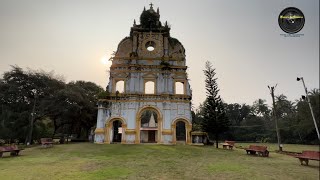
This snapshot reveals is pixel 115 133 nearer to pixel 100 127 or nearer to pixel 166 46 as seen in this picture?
pixel 100 127

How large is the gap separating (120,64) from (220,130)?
12523 mm

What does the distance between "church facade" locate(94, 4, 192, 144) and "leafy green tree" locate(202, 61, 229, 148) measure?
181 cm

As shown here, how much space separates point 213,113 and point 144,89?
24.8 ft

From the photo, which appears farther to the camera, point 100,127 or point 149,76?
point 149,76

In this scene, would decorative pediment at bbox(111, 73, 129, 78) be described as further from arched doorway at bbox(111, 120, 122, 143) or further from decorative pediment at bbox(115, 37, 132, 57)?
arched doorway at bbox(111, 120, 122, 143)

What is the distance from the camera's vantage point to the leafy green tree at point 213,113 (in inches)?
956

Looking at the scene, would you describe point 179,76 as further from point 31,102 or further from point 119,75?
point 31,102

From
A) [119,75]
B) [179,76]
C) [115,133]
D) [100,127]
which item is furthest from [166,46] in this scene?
[115,133]

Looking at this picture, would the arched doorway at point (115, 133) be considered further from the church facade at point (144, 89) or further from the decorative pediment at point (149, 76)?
the decorative pediment at point (149, 76)

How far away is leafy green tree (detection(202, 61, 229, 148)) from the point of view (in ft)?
79.7

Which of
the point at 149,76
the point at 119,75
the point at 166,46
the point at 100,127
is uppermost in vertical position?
the point at 166,46

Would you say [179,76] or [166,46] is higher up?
[166,46]

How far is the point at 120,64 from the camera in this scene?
1058 inches

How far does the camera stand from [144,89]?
26.2m
